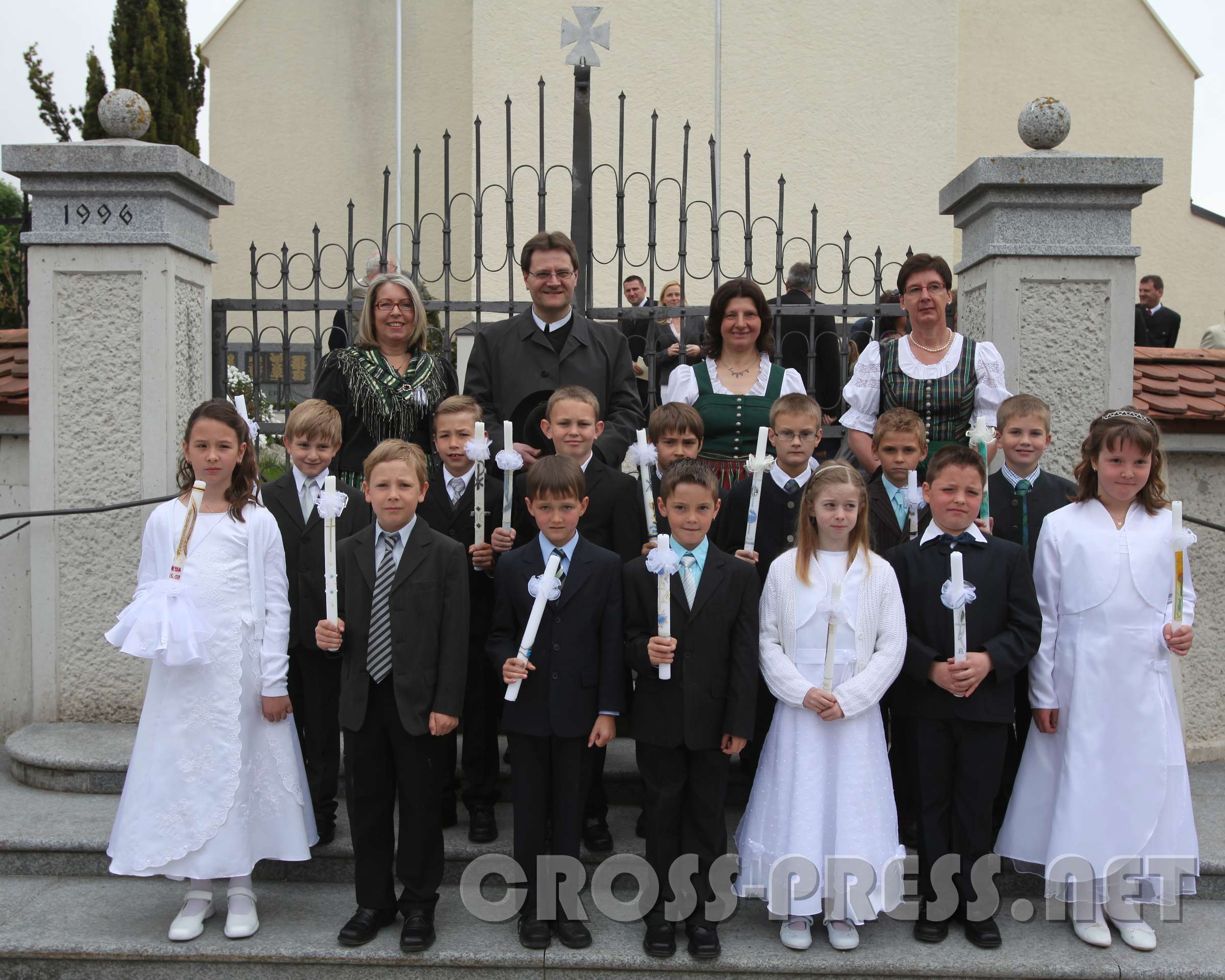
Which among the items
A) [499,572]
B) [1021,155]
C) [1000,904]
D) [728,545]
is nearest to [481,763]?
[499,572]

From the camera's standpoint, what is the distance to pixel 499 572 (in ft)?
10.8

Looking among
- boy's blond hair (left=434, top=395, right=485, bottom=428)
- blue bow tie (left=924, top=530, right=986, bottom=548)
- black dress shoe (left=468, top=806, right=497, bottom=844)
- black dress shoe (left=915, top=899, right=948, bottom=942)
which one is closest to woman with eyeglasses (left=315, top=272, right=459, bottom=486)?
boy's blond hair (left=434, top=395, right=485, bottom=428)

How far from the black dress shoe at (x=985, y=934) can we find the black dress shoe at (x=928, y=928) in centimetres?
7

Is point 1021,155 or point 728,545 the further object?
point 1021,155

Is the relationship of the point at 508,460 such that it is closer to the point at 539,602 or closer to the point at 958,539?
the point at 539,602

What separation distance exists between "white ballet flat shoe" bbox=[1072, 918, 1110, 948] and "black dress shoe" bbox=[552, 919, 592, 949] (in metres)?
1.47

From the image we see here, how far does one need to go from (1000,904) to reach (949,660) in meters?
0.96

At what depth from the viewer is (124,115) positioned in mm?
4664

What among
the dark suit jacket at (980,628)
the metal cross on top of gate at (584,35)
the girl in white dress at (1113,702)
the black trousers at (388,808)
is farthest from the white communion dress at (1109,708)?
the metal cross on top of gate at (584,35)

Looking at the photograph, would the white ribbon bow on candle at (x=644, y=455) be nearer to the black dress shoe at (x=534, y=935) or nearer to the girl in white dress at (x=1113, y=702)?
the girl in white dress at (x=1113, y=702)

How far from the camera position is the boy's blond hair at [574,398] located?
3.57m

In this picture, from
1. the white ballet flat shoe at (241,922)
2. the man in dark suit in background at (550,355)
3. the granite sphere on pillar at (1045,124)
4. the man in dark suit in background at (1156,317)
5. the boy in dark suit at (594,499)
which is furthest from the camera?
the man in dark suit in background at (1156,317)

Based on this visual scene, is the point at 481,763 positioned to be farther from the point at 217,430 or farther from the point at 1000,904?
the point at 1000,904

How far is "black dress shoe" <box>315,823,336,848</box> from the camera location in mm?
3693
